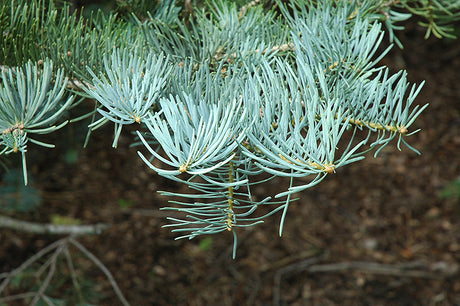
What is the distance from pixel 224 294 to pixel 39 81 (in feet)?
4.61

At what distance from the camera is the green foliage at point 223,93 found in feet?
1.14

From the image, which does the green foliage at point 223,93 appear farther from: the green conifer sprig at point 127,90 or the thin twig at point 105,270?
the thin twig at point 105,270

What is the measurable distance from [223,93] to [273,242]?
4.72 feet

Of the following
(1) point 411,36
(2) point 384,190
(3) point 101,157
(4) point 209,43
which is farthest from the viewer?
(1) point 411,36

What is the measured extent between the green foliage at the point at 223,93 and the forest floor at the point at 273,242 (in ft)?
3.78

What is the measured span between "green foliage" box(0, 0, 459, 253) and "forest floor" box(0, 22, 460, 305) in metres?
1.15

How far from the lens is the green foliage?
348 millimetres

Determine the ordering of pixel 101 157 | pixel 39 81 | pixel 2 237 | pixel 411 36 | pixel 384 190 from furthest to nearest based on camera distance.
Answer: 1. pixel 411 36
2. pixel 384 190
3. pixel 101 157
4. pixel 2 237
5. pixel 39 81

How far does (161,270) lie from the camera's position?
64.6 inches

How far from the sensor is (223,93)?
41cm

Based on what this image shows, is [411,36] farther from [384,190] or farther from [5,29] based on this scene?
[5,29]

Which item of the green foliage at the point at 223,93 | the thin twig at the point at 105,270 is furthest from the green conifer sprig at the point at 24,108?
the thin twig at the point at 105,270

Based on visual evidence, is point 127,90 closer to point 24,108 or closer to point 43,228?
point 24,108

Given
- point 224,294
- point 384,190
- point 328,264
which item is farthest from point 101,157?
point 384,190
